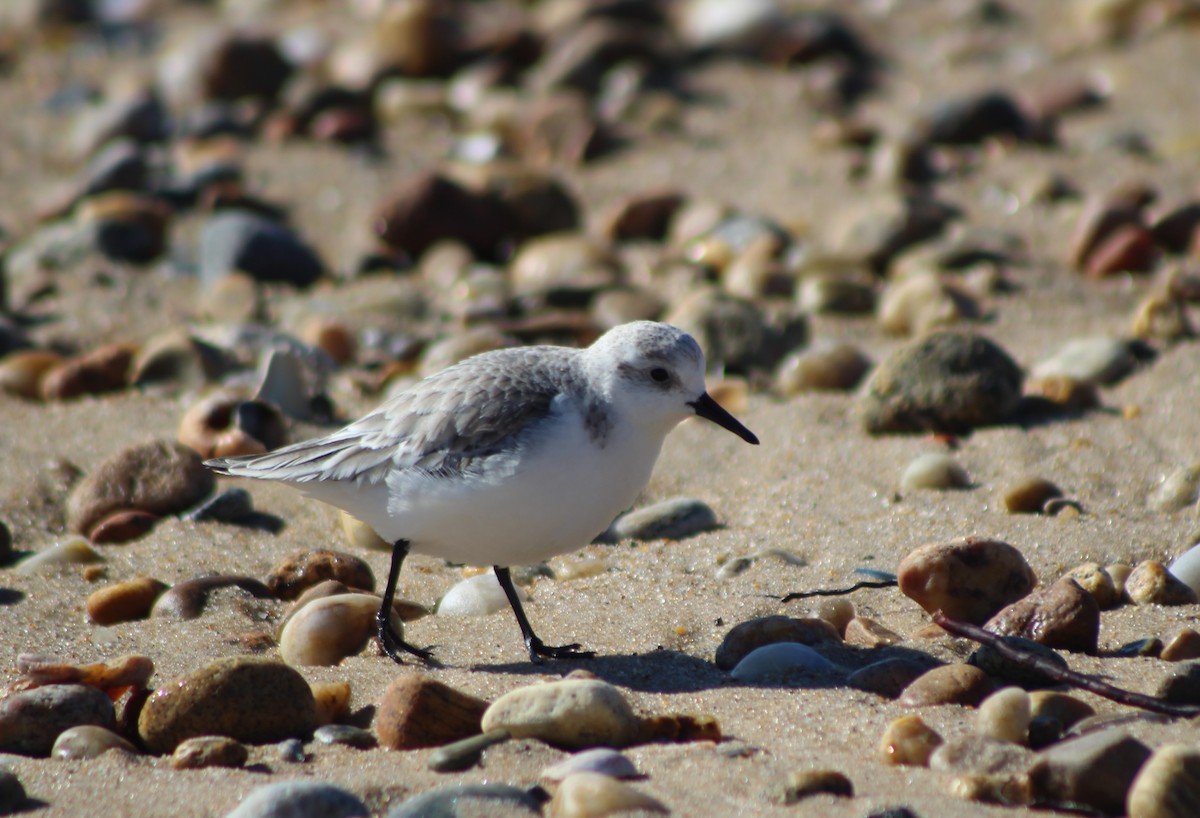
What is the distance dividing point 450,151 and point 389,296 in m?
2.64

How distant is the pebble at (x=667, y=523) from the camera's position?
17.5 ft

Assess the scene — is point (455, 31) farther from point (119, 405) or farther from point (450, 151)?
point (119, 405)

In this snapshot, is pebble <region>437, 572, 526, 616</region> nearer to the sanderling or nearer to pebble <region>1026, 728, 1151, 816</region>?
the sanderling

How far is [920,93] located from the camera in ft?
34.8

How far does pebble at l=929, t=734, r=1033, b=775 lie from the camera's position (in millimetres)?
3354

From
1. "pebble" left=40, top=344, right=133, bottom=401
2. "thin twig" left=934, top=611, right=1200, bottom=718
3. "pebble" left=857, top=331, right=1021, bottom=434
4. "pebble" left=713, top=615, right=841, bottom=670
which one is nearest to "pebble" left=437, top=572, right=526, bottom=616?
"pebble" left=713, top=615, right=841, bottom=670

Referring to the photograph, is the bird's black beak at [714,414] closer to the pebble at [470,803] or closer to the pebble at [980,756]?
the pebble at [980,756]

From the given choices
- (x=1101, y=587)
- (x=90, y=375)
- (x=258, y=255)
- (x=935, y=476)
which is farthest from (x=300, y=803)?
(x=258, y=255)

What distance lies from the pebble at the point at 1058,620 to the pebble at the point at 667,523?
4.82ft

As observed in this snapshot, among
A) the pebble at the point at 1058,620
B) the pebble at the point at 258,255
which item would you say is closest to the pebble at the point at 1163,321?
the pebble at the point at 1058,620

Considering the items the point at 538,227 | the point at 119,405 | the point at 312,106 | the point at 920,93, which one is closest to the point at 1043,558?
the point at 119,405

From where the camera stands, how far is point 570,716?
3619 mm

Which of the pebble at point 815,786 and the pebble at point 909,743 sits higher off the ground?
the pebble at point 909,743

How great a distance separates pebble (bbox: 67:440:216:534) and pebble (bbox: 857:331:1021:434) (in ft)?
9.67
